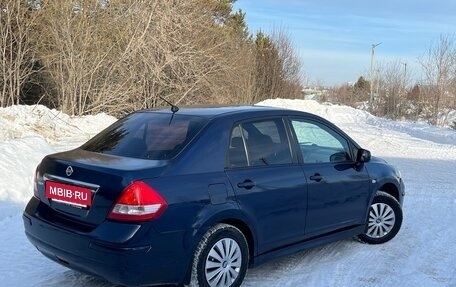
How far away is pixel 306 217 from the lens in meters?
4.72

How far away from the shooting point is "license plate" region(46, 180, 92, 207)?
3.75 m

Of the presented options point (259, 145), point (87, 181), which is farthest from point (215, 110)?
point (87, 181)

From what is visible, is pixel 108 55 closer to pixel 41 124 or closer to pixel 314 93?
pixel 41 124

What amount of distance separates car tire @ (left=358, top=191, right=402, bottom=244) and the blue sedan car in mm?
498

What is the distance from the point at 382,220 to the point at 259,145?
216 cm

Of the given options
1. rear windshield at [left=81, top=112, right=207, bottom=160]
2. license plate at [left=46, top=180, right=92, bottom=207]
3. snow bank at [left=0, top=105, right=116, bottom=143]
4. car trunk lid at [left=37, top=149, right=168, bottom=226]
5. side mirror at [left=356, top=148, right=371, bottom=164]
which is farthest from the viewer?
snow bank at [left=0, top=105, right=116, bottom=143]

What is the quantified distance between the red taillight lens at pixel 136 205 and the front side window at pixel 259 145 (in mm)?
817

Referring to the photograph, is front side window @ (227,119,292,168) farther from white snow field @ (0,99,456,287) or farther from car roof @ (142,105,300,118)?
white snow field @ (0,99,456,287)

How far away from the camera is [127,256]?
3506mm

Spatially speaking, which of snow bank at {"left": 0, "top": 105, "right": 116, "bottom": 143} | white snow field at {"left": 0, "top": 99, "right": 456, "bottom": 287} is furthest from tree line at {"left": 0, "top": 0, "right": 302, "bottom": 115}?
white snow field at {"left": 0, "top": 99, "right": 456, "bottom": 287}

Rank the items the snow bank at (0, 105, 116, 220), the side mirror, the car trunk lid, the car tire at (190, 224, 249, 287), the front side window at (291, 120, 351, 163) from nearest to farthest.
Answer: the car trunk lid → the car tire at (190, 224, 249, 287) → the front side window at (291, 120, 351, 163) → the side mirror → the snow bank at (0, 105, 116, 220)

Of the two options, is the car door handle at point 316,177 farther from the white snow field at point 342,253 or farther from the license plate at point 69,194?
the license plate at point 69,194

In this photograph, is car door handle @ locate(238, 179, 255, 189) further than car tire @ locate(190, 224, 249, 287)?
Yes

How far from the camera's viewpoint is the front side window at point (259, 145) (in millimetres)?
4285
